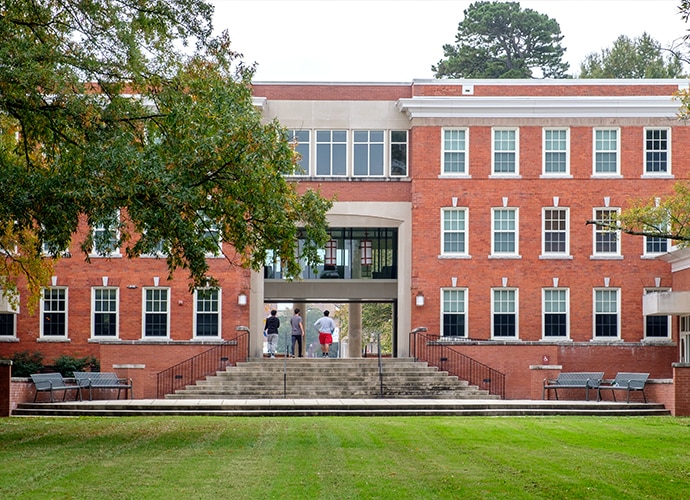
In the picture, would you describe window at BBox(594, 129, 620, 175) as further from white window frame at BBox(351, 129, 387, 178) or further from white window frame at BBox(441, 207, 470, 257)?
white window frame at BBox(351, 129, 387, 178)

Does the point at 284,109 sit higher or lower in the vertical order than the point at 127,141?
higher

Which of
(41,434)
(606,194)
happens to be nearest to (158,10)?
(41,434)

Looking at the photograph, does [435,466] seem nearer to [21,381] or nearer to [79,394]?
[21,381]

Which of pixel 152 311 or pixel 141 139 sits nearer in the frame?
pixel 141 139

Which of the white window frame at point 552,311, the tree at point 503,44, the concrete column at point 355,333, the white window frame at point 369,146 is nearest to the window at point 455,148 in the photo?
the white window frame at point 369,146

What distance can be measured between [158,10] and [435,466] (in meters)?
10.6

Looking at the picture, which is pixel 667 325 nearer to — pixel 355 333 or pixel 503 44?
pixel 355 333

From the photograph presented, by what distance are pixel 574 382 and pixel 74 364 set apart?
16.8 metres

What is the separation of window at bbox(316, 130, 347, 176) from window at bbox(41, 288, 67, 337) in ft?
33.7

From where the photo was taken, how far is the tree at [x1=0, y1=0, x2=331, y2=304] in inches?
814

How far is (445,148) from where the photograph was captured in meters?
43.3

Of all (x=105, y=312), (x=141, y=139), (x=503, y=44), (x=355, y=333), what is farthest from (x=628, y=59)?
(x=141, y=139)

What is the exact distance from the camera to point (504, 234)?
1705 inches

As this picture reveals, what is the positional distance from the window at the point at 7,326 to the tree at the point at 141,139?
19575 mm
